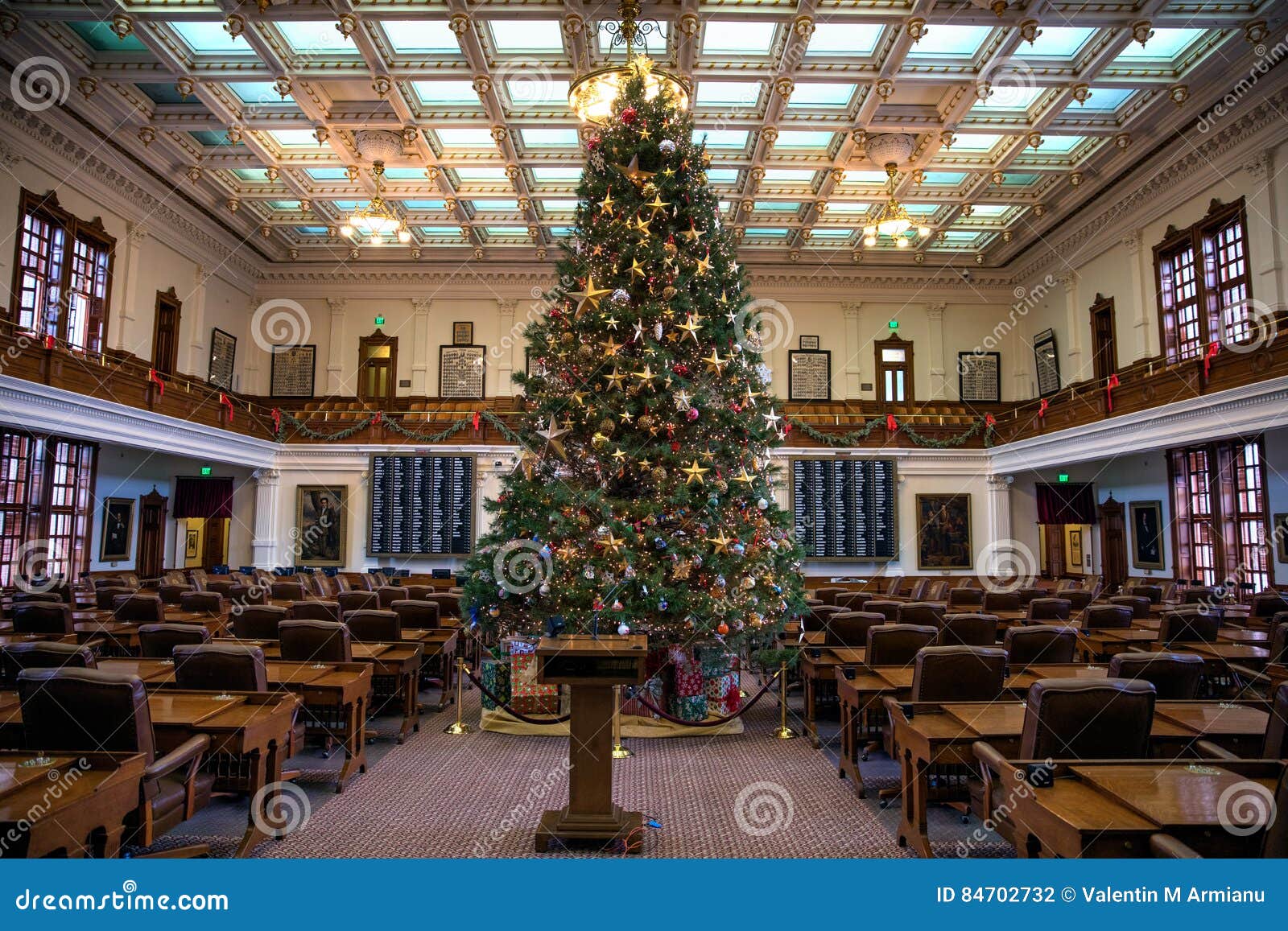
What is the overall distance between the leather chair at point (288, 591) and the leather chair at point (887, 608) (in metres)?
6.82

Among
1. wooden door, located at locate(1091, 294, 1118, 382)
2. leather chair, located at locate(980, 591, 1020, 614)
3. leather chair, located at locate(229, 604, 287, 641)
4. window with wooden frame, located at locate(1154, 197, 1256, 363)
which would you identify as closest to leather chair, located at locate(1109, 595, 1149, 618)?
leather chair, located at locate(980, 591, 1020, 614)

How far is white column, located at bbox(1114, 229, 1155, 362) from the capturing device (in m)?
13.9

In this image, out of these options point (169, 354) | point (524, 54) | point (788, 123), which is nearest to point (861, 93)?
point (788, 123)

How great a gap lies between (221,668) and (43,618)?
3996mm

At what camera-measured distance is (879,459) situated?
16.5 metres

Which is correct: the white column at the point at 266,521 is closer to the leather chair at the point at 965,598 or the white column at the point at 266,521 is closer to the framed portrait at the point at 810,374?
the framed portrait at the point at 810,374

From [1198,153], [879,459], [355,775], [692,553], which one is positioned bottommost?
[355,775]

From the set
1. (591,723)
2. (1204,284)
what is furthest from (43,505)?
(1204,284)

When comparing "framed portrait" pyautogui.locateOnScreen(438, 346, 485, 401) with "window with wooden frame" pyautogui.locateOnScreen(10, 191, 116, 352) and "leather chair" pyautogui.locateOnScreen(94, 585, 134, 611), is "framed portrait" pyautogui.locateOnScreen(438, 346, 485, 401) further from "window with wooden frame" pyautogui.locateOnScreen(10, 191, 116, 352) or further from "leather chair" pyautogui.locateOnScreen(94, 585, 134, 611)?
"leather chair" pyautogui.locateOnScreen(94, 585, 134, 611)

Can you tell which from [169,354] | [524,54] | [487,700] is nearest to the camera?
[487,700]

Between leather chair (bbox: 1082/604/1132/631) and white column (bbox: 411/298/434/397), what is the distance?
50.9ft

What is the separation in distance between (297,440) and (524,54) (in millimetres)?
9833

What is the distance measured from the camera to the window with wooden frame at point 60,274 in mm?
11680

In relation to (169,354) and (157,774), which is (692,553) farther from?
(169,354)
